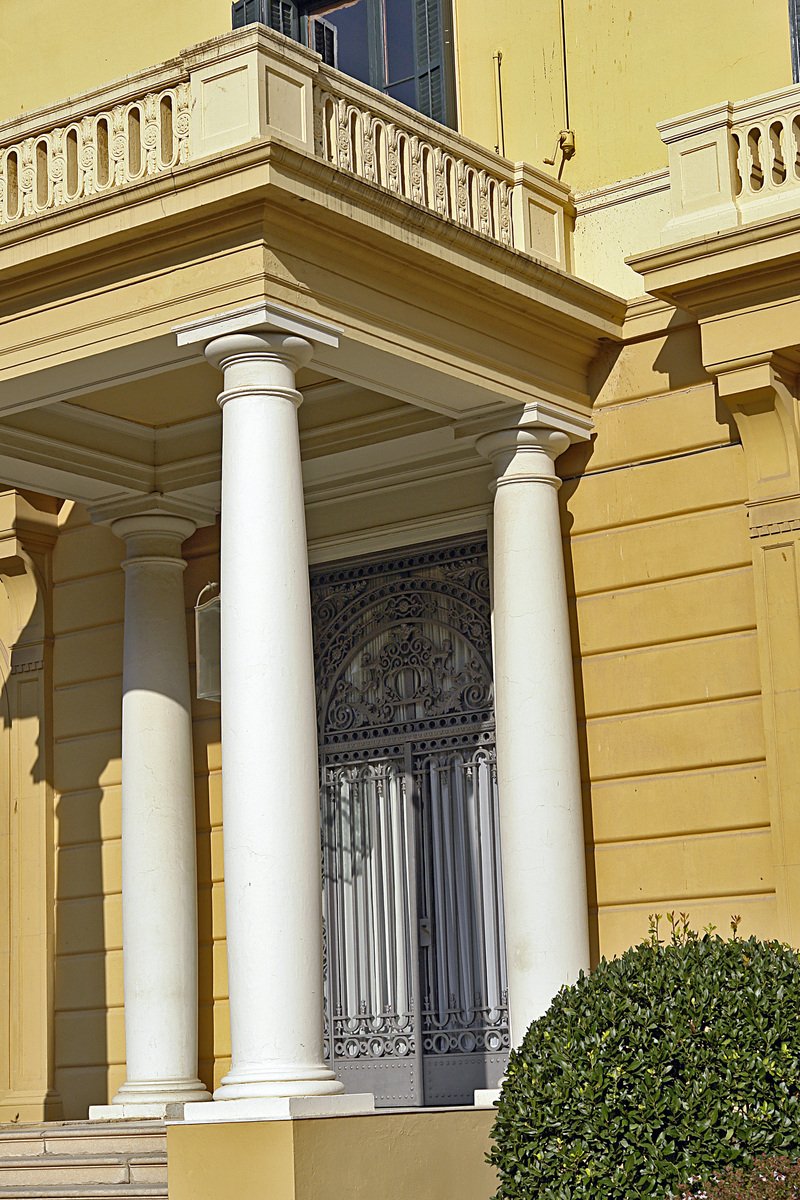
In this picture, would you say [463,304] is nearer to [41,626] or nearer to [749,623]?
[749,623]

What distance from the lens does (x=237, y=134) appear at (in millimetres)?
9594

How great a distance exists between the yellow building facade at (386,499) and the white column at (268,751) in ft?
0.08

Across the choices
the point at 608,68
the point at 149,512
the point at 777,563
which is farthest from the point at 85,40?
the point at 777,563

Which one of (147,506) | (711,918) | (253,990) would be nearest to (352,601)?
(147,506)

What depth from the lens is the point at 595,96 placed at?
12359mm

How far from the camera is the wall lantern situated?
11469 millimetres

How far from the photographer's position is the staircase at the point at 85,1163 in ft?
32.7

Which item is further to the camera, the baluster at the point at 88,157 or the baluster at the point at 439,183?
the baluster at the point at 439,183

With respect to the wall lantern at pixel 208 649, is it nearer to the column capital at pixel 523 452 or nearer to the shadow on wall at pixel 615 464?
the column capital at pixel 523 452

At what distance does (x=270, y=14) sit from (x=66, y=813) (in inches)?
234

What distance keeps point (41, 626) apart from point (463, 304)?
496cm

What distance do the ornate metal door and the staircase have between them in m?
1.94

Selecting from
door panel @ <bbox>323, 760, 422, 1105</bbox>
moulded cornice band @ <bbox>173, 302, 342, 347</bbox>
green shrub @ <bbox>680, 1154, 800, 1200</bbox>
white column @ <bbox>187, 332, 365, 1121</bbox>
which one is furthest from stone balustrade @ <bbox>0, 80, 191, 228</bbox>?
green shrub @ <bbox>680, 1154, 800, 1200</bbox>

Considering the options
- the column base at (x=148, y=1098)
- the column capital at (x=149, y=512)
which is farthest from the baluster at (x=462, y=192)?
the column base at (x=148, y=1098)
